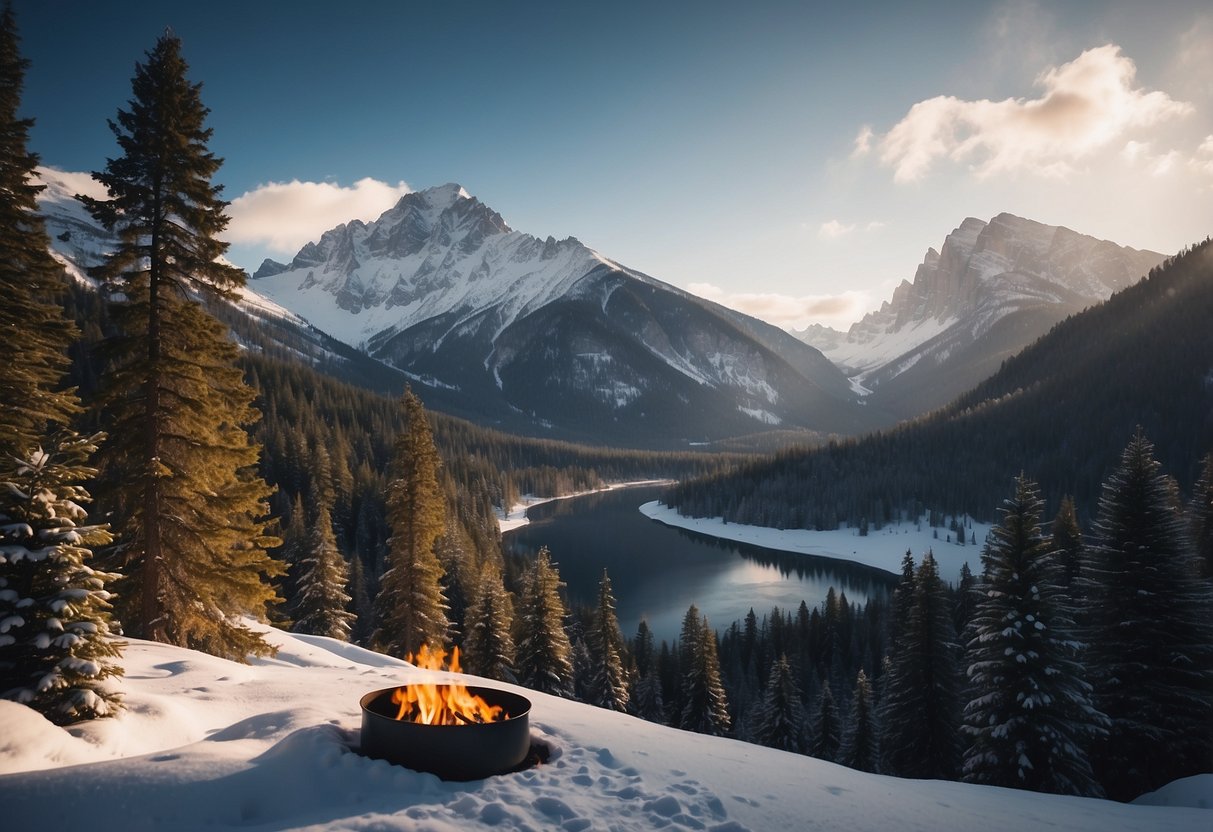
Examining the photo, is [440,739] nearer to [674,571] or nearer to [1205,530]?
[1205,530]

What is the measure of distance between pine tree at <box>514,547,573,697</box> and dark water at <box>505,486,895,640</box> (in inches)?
1199

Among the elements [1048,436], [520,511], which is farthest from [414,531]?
[1048,436]

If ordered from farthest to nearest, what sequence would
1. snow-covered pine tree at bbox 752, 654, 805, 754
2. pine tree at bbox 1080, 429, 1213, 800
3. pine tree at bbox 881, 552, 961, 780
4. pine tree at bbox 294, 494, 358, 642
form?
snow-covered pine tree at bbox 752, 654, 805, 754
pine tree at bbox 294, 494, 358, 642
pine tree at bbox 881, 552, 961, 780
pine tree at bbox 1080, 429, 1213, 800

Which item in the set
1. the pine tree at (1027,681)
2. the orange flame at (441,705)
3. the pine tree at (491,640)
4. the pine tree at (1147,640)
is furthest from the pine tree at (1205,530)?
the orange flame at (441,705)

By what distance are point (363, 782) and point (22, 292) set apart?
13001 millimetres

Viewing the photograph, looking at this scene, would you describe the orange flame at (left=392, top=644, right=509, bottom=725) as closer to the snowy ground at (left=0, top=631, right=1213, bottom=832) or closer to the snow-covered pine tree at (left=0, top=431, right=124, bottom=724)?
the snowy ground at (left=0, top=631, right=1213, bottom=832)

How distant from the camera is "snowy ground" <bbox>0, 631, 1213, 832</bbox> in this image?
5484 millimetres

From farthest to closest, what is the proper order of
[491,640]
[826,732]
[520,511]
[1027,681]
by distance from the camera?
[520,511] → [826,732] → [491,640] → [1027,681]

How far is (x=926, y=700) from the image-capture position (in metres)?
23.6

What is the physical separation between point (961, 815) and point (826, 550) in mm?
104037

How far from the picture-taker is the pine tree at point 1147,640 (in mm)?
16594

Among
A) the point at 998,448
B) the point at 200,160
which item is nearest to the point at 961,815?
the point at 200,160

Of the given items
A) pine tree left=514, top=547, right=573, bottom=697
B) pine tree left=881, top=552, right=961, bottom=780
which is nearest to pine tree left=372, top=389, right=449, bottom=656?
pine tree left=514, top=547, right=573, bottom=697

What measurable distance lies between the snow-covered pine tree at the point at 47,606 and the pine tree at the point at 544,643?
24.2 m
